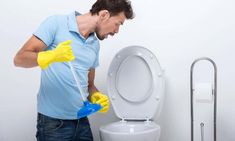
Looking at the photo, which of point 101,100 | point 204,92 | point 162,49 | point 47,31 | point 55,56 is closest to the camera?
point 55,56

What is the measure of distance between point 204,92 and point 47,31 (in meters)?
0.91

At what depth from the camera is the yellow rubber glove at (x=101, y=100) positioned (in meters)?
1.75

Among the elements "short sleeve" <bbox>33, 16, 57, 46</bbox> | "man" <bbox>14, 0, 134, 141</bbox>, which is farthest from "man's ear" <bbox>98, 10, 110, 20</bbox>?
"short sleeve" <bbox>33, 16, 57, 46</bbox>

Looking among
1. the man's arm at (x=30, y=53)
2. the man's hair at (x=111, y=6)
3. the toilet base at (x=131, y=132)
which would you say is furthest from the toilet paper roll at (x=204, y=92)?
the man's arm at (x=30, y=53)

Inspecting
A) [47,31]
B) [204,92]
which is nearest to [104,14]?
[47,31]

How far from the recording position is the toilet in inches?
77.7

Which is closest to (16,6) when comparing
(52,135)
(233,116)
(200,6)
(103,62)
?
(103,62)

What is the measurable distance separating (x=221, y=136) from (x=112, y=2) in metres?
1.04

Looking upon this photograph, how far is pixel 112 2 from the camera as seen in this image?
1678 mm

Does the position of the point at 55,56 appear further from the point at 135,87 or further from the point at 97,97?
the point at 135,87

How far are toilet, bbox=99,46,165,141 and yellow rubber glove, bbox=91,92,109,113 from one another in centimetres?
20

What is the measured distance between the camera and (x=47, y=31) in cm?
154

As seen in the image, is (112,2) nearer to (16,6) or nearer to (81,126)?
(81,126)

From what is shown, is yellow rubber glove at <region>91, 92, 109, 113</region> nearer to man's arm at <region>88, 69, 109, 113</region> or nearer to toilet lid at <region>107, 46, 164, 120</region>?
man's arm at <region>88, 69, 109, 113</region>
